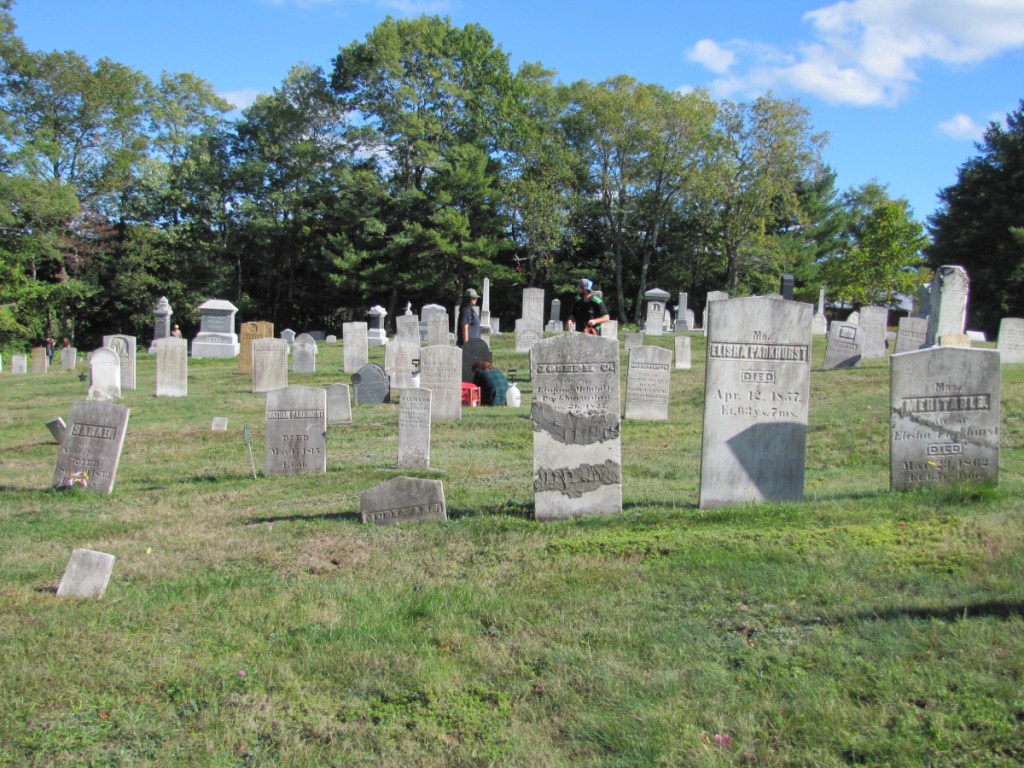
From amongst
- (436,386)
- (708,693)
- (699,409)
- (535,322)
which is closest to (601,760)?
(708,693)

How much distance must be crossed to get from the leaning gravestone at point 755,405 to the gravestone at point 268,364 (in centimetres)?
1373

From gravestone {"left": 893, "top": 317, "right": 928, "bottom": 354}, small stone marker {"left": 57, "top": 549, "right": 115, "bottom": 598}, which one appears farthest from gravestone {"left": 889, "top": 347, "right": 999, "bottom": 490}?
gravestone {"left": 893, "top": 317, "right": 928, "bottom": 354}

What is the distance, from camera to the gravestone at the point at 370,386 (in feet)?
56.0

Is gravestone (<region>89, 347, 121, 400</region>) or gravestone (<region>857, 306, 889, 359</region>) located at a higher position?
gravestone (<region>857, 306, 889, 359</region>)

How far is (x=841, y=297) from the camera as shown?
46219 millimetres

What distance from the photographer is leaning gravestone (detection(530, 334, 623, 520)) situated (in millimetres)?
7102

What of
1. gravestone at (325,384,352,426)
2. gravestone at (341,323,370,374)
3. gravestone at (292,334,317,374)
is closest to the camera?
gravestone at (325,384,352,426)

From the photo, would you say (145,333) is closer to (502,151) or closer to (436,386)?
(502,151)

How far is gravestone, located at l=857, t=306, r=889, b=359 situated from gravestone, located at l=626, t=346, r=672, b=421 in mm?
9675

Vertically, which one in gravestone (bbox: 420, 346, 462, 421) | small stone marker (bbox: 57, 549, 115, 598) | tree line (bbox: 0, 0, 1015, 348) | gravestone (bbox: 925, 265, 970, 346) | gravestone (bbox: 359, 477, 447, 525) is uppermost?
tree line (bbox: 0, 0, 1015, 348)

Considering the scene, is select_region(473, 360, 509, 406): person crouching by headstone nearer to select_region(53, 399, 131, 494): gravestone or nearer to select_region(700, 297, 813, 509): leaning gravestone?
select_region(53, 399, 131, 494): gravestone

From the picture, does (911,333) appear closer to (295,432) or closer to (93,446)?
(295,432)

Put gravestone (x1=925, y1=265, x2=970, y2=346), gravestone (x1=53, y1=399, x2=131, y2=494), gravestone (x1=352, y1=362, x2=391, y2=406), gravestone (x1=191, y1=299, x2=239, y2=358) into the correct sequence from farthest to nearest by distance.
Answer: gravestone (x1=191, y1=299, x2=239, y2=358), gravestone (x1=925, y1=265, x2=970, y2=346), gravestone (x1=352, y1=362, x2=391, y2=406), gravestone (x1=53, y1=399, x2=131, y2=494)

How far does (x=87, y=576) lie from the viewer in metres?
5.68
